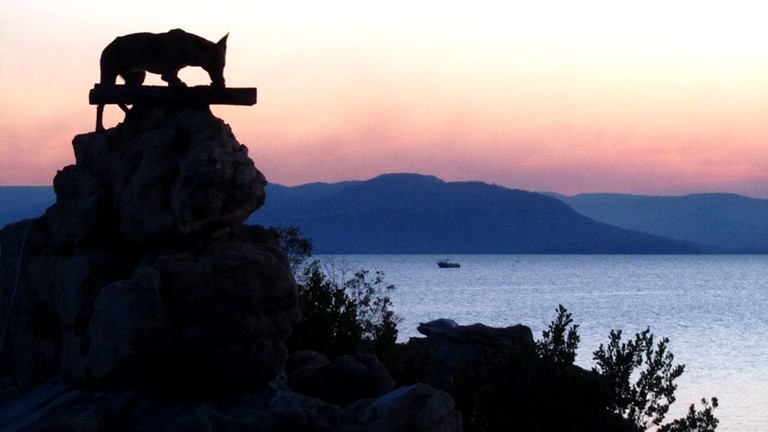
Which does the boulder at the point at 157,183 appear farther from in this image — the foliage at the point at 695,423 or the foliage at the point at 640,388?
the foliage at the point at 695,423

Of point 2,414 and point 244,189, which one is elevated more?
point 244,189

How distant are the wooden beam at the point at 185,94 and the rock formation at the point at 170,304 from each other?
0.14 metres

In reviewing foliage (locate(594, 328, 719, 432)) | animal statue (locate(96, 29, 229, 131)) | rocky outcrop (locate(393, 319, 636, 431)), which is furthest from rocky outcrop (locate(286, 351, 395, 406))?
foliage (locate(594, 328, 719, 432))

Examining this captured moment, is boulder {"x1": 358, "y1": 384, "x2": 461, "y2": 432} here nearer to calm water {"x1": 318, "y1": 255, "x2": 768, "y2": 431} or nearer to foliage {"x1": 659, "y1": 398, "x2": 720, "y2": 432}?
foliage {"x1": 659, "y1": 398, "x2": 720, "y2": 432}

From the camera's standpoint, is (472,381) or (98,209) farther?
(472,381)

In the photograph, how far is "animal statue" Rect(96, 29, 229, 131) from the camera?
13719mm

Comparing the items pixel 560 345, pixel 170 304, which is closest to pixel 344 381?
pixel 170 304

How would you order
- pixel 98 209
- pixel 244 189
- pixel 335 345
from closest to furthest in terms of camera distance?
1. pixel 244 189
2. pixel 98 209
3. pixel 335 345

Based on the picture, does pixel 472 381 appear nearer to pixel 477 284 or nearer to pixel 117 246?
pixel 117 246

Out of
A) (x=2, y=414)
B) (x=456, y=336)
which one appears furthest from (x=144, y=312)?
(x=456, y=336)

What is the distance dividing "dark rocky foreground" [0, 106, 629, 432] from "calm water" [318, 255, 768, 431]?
20.5 metres

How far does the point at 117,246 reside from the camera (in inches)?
537

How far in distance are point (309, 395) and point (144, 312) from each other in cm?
296

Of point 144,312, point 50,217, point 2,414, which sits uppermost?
point 50,217
